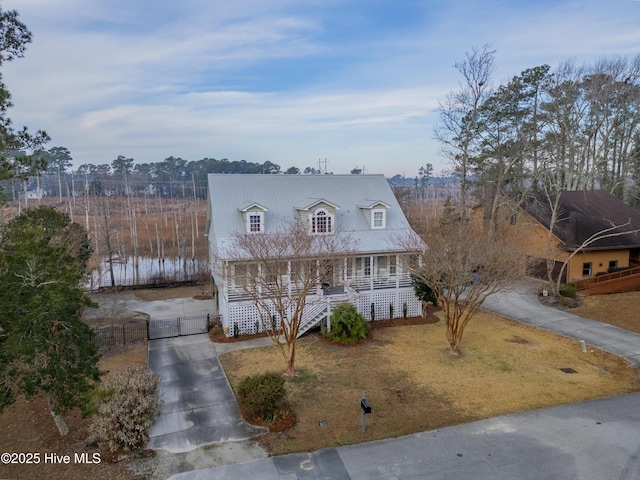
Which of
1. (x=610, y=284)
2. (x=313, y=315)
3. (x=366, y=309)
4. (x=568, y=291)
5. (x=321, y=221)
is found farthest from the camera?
(x=610, y=284)

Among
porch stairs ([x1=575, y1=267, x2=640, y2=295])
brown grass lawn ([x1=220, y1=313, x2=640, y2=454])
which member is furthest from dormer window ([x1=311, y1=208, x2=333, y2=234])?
porch stairs ([x1=575, y1=267, x2=640, y2=295])

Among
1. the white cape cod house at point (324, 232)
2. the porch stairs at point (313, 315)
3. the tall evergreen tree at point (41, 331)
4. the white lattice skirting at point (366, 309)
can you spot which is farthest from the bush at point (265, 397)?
the white lattice skirting at point (366, 309)

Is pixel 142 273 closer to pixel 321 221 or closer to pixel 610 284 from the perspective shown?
pixel 321 221

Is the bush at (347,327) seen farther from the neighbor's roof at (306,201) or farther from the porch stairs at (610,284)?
the porch stairs at (610,284)

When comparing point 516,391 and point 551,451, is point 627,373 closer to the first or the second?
point 516,391

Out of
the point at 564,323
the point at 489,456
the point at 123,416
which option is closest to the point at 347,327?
the point at 489,456

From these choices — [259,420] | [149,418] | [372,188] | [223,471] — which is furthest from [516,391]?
[372,188]
